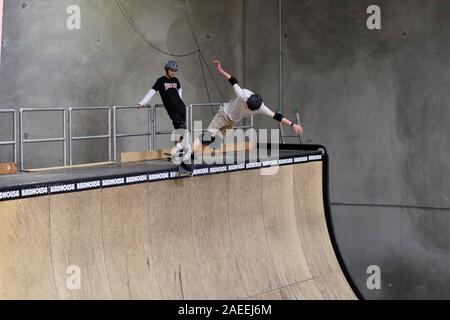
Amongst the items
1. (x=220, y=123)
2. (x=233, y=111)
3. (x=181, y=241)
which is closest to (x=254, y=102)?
(x=233, y=111)

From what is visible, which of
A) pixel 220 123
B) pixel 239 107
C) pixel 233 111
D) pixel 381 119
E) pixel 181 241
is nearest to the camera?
pixel 181 241

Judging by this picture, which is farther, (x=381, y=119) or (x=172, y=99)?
(x=381, y=119)

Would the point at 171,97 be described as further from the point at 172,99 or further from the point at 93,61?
the point at 93,61

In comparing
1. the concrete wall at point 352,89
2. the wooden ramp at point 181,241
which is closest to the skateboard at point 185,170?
the wooden ramp at point 181,241

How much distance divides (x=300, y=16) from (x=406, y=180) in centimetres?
454

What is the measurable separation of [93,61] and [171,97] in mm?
2895

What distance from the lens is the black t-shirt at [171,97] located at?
1459 cm

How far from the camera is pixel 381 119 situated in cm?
1956

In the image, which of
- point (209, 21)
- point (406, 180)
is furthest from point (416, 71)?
point (209, 21)

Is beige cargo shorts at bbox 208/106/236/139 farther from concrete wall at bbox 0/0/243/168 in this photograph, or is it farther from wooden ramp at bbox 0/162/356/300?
concrete wall at bbox 0/0/243/168

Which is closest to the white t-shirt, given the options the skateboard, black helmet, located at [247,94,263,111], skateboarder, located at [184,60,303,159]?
skateboarder, located at [184,60,303,159]

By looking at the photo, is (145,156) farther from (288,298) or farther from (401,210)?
(401,210)

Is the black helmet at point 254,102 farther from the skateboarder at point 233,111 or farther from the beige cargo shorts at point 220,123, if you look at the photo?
the beige cargo shorts at point 220,123

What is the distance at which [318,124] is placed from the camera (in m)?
20.3
